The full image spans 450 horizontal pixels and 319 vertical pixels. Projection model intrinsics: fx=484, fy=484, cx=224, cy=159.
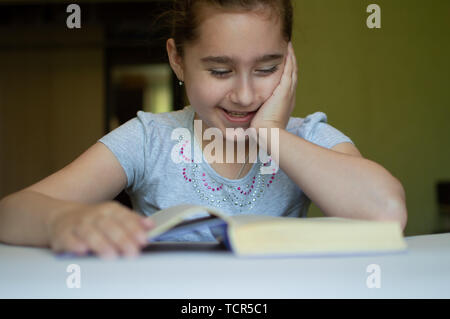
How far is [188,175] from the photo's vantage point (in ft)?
3.55

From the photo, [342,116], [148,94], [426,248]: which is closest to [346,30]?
[342,116]

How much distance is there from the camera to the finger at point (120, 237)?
0.49 metres

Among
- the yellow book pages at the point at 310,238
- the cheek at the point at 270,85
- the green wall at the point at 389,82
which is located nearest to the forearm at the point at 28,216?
the yellow book pages at the point at 310,238

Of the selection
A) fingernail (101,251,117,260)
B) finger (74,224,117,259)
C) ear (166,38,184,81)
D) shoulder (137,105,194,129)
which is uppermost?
ear (166,38,184,81)

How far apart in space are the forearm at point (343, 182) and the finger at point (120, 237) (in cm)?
41

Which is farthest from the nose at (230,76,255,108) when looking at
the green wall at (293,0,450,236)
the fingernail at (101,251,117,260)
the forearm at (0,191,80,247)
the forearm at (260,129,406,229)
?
the green wall at (293,0,450,236)

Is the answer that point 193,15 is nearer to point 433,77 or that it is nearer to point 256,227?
point 256,227

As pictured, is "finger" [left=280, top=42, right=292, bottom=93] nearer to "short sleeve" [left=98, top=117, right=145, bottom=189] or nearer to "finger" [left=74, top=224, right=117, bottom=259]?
"short sleeve" [left=98, top=117, right=145, bottom=189]

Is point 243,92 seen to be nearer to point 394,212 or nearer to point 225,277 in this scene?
point 394,212

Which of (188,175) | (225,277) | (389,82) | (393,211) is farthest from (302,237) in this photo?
(389,82)

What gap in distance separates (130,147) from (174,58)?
9.8 inches

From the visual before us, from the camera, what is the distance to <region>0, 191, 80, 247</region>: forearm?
24.9 inches

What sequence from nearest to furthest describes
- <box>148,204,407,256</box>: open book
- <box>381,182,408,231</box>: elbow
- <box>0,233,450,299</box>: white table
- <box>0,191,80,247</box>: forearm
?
<box>0,233,450,299</box>: white table < <box>148,204,407,256</box>: open book < <box>0,191,80,247</box>: forearm < <box>381,182,408,231</box>: elbow
